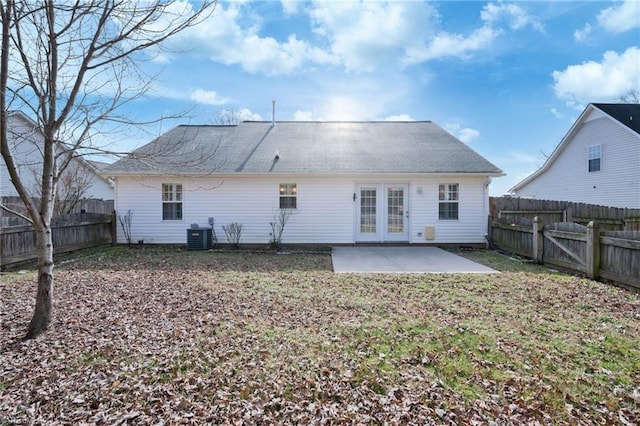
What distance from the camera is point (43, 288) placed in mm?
4023

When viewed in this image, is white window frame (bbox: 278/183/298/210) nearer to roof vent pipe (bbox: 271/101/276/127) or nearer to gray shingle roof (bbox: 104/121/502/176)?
gray shingle roof (bbox: 104/121/502/176)

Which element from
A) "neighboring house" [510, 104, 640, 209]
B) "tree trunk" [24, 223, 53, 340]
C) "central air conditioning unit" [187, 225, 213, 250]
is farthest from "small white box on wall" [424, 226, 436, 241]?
"tree trunk" [24, 223, 53, 340]

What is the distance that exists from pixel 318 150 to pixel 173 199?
5677 mm

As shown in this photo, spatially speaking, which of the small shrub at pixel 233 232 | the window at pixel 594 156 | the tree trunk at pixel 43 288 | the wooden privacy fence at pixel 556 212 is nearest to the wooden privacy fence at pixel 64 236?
the small shrub at pixel 233 232

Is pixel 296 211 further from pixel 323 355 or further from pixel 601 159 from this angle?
pixel 601 159

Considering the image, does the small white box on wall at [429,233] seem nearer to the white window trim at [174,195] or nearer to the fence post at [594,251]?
the fence post at [594,251]

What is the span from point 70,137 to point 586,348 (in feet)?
22.4

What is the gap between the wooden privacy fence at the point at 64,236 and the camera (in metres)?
7.96

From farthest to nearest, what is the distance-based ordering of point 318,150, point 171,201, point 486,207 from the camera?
point 318,150 < point 171,201 < point 486,207

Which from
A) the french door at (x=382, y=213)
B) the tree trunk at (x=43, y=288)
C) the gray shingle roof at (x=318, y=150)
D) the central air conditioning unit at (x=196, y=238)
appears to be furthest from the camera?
the french door at (x=382, y=213)

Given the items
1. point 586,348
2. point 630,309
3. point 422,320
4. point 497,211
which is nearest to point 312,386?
point 422,320

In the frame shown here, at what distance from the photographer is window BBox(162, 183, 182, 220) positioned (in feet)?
38.9

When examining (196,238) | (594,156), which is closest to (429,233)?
(196,238)

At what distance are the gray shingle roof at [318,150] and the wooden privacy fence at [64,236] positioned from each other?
1830mm
